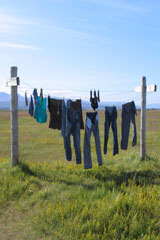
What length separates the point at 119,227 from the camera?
4215 mm

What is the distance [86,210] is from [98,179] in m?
1.82

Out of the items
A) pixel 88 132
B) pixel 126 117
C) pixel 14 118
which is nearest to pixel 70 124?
pixel 88 132

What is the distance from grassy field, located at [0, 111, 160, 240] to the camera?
4.21 metres

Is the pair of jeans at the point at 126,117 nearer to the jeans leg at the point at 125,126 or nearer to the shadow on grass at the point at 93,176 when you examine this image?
the jeans leg at the point at 125,126

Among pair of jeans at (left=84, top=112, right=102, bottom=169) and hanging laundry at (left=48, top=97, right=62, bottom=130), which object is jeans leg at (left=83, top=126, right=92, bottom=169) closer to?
pair of jeans at (left=84, top=112, right=102, bottom=169)

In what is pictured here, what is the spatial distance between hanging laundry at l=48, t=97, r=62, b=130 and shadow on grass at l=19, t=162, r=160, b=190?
1.42 m

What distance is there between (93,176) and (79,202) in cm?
158

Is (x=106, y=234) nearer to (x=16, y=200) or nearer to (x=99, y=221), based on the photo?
(x=99, y=221)

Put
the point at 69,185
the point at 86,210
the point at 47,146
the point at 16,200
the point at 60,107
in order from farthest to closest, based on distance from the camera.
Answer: the point at 47,146 < the point at 60,107 < the point at 69,185 < the point at 16,200 < the point at 86,210

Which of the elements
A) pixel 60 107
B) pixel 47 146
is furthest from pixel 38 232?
pixel 47 146

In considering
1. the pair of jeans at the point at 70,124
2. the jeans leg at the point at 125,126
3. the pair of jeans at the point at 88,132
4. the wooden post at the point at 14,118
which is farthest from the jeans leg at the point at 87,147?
the wooden post at the point at 14,118

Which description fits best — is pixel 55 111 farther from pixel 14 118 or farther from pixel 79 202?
pixel 79 202

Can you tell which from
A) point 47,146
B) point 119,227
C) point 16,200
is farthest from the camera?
point 47,146

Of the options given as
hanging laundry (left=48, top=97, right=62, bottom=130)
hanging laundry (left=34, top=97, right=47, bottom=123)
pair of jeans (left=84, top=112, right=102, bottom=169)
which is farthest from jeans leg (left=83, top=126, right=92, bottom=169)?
hanging laundry (left=34, top=97, right=47, bottom=123)
